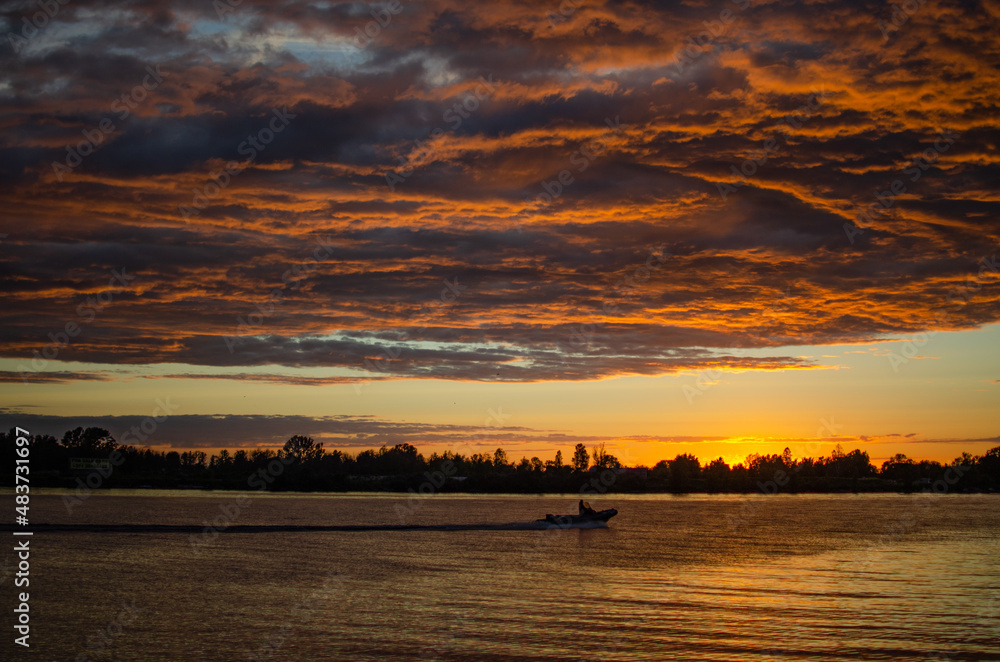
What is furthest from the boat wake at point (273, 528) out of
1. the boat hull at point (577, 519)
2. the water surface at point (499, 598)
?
the water surface at point (499, 598)

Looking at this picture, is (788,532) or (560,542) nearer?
(560,542)

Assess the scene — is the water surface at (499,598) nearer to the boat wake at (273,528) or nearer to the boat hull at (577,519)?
the boat wake at (273,528)

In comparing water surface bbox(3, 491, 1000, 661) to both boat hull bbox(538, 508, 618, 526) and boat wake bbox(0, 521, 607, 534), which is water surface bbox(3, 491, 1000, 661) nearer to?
boat wake bbox(0, 521, 607, 534)

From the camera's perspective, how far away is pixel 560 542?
70812 millimetres

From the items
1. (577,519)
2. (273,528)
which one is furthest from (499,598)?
(577,519)

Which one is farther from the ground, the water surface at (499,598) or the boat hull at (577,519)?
the water surface at (499,598)

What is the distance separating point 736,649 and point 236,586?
2587cm

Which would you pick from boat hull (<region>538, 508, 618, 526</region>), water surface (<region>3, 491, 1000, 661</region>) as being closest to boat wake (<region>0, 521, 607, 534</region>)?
boat hull (<region>538, 508, 618, 526</region>)

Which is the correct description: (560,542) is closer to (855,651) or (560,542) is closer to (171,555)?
(171,555)

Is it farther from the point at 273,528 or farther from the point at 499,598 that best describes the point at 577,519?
the point at 499,598

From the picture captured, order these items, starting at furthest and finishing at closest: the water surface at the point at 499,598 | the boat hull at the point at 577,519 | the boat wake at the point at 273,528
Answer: the boat hull at the point at 577,519
the boat wake at the point at 273,528
the water surface at the point at 499,598

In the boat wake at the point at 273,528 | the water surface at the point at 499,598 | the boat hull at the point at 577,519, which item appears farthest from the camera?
the boat hull at the point at 577,519

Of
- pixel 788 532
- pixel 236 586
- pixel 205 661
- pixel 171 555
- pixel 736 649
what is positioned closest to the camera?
pixel 205 661

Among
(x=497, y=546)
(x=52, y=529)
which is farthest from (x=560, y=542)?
(x=52, y=529)
